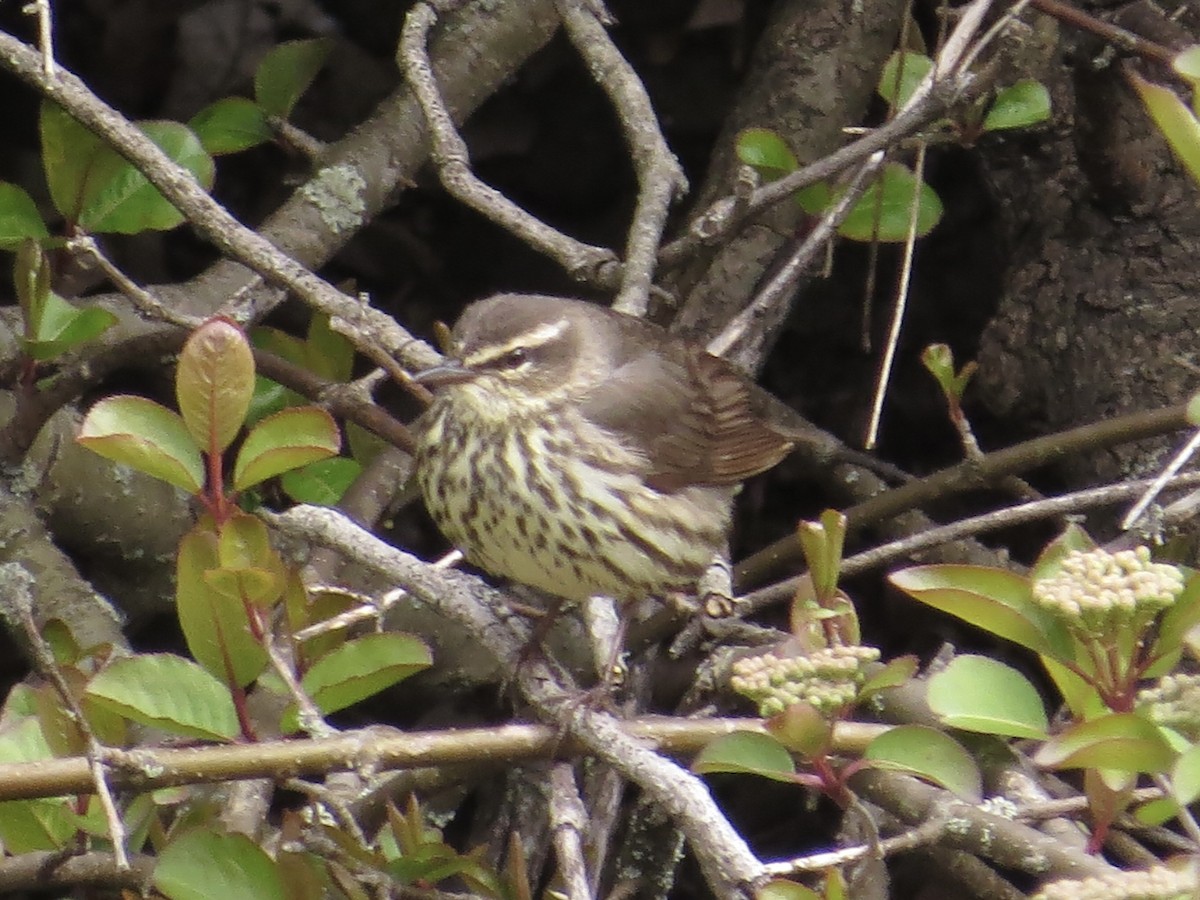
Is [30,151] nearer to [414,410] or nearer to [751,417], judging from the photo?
[414,410]

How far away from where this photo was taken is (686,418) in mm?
3033

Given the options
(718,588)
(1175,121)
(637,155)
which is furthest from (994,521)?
(637,155)

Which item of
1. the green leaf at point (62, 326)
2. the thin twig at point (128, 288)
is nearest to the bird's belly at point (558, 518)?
the thin twig at point (128, 288)

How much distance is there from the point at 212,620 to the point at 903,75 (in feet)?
5.26

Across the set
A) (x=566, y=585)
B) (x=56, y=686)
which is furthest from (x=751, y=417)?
(x=56, y=686)

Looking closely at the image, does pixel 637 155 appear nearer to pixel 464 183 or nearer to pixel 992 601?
pixel 464 183

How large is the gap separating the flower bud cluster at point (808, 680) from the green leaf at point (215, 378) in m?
0.61

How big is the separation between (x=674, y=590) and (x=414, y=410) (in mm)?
1101

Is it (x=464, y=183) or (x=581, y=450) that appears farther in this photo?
(x=581, y=450)

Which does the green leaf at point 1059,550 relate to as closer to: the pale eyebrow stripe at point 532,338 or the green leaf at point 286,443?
the green leaf at point 286,443

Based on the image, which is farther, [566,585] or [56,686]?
[566,585]

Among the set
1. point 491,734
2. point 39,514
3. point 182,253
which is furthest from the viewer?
point 182,253

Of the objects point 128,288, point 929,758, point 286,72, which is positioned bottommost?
point 929,758

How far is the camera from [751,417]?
3178mm
